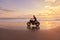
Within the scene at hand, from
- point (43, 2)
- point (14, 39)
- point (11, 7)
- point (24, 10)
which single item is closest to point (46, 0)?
point (43, 2)

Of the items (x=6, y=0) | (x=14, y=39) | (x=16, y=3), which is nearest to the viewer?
(x=14, y=39)

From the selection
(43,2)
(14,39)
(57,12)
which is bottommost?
(14,39)

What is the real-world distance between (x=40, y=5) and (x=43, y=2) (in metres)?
0.75

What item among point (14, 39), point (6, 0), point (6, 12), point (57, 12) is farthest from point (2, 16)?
point (14, 39)

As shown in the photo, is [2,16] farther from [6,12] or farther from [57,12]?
[57,12]

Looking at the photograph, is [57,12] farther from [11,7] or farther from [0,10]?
[0,10]

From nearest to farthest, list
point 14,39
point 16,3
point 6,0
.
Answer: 1. point 14,39
2. point 16,3
3. point 6,0

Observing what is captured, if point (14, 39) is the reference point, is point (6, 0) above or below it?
above

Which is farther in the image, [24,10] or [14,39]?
[24,10]

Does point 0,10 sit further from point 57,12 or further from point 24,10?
point 57,12

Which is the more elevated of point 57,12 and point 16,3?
point 16,3

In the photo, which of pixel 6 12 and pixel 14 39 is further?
pixel 6 12

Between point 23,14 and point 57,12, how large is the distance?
19.7 ft

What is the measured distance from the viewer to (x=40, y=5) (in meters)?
29.5
